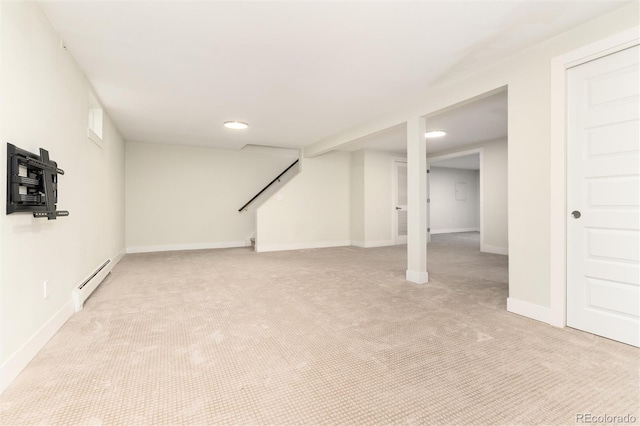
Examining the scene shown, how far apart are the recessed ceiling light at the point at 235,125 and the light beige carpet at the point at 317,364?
9.32 ft

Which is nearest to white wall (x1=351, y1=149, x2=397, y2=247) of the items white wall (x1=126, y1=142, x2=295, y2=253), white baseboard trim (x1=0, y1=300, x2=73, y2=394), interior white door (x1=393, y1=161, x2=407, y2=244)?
interior white door (x1=393, y1=161, x2=407, y2=244)

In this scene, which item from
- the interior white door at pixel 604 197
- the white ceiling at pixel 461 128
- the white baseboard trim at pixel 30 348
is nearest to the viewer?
the white baseboard trim at pixel 30 348

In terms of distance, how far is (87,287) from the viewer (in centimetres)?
309

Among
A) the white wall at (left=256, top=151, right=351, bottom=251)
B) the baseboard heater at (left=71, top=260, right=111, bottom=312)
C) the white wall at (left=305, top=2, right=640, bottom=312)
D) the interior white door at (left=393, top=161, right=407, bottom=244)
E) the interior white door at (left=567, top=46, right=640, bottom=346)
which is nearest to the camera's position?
the interior white door at (left=567, top=46, right=640, bottom=346)

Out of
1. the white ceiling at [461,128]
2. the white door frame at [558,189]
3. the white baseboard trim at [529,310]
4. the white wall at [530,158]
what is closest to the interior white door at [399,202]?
the white ceiling at [461,128]

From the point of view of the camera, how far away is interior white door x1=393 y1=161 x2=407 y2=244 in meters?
7.70

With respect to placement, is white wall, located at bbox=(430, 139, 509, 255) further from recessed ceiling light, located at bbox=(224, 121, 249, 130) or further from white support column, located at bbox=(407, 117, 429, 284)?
recessed ceiling light, located at bbox=(224, 121, 249, 130)

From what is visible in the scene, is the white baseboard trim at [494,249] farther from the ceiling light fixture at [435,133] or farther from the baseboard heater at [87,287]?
the baseboard heater at [87,287]

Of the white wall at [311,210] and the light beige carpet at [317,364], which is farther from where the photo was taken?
the white wall at [311,210]

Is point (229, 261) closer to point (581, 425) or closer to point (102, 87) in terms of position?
point (102, 87)

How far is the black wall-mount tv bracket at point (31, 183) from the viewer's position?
1683 millimetres

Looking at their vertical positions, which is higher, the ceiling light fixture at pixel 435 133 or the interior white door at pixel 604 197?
the ceiling light fixture at pixel 435 133

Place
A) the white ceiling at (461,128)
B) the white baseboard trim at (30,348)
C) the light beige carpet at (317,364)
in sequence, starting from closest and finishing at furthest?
1. the light beige carpet at (317,364)
2. the white baseboard trim at (30,348)
3. the white ceiling at (461,128)

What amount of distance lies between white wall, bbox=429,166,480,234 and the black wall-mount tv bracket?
983cm
